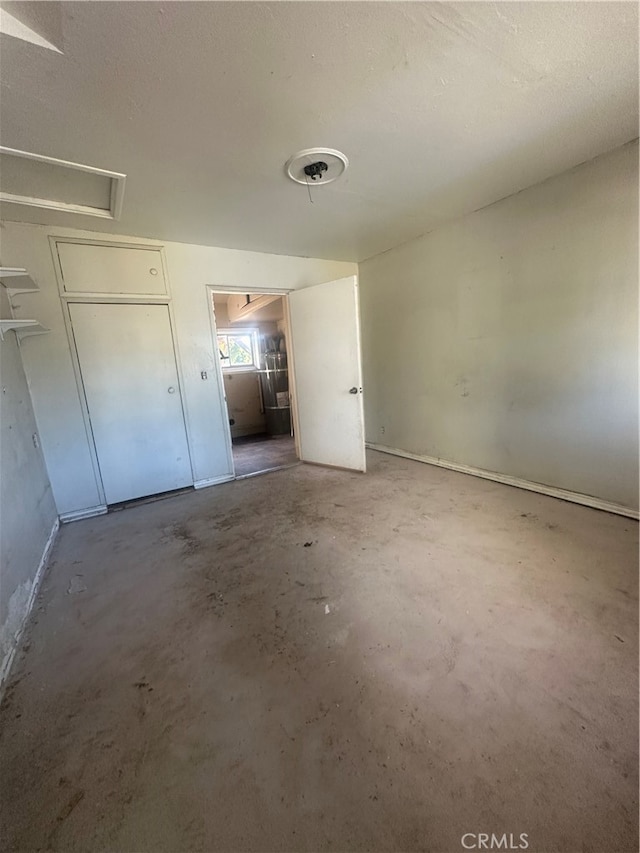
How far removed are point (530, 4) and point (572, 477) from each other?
Result: 8.84ft

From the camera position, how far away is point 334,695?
4.13 ft

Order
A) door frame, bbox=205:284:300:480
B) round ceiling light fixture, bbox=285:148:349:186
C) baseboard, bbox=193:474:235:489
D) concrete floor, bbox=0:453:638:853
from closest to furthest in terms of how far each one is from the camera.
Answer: concrete floor, bbox=0:453:638:853 < round ceiling light fixture, bbox=285:148:349:186 < door frame, bbox=205:284:300:480 < baseboard, bbox=193:474:235:489

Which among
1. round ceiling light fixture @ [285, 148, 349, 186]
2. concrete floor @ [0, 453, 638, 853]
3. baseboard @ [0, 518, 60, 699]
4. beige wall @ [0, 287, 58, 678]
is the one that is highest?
round ceiling light fixture @ [285, 148, 349, 186]

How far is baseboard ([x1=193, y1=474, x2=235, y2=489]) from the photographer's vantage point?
3490 mm

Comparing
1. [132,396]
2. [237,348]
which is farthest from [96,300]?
[237,348]

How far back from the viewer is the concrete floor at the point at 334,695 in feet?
3.04

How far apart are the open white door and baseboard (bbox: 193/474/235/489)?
3.24 ft

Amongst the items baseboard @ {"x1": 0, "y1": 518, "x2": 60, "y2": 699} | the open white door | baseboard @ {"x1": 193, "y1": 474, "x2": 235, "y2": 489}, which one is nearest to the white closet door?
baseboard @ {"x1": 193, "y1": 474, "x2": 235, "y2": 489}

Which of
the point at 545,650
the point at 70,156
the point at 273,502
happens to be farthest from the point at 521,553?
the point at 70,156

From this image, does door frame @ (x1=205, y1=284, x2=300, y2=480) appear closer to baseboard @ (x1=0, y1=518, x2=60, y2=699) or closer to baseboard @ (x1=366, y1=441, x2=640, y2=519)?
baseboard @ (x1=0, y1=518, x2=60, y2=699)

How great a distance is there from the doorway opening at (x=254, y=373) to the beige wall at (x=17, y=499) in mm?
2864

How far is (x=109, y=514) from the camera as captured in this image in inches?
117

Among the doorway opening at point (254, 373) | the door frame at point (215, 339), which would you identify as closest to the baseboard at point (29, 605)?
the door frame at point (215, 339)

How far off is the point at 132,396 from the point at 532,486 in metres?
3.69
